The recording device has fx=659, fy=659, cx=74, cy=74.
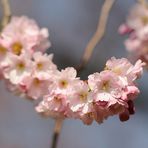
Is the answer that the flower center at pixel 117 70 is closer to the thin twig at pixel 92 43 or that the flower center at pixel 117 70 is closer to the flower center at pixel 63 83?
the flower center at pixel 63 83

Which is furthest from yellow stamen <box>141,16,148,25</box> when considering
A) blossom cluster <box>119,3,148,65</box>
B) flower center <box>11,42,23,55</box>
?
flower center <box>11,42,23,55</box>

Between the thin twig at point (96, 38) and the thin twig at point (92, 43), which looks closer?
the thin twig at point (92, 43)

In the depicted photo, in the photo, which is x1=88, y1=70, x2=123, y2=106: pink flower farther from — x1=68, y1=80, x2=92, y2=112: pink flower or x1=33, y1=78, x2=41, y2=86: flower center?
x1=33, y1=78, x2=41, y2=86: flower center

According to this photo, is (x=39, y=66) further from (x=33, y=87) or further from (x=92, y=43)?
(x=92, y=43)

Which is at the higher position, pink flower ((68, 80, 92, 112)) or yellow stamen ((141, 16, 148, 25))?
yellow stamen ((141, 16, 148, 25))

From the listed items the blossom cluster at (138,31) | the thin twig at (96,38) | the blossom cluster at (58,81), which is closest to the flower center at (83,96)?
the blossom cluster at (58,81)

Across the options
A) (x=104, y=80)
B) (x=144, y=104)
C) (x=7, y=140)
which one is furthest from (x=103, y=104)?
(x=7, y=140)
